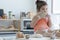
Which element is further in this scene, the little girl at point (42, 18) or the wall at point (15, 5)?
the wall at point (15, 5)

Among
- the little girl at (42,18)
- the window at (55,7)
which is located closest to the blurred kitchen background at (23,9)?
the window at (55,7)

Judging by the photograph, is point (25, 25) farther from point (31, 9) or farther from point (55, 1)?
point (55, 1)

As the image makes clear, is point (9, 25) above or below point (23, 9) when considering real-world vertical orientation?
below

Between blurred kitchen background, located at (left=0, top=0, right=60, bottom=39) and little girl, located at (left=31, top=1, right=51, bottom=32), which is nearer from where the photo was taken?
little girl, located at (left=31, top=1, right=51, bottom=32)

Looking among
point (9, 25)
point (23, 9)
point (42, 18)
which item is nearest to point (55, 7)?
point (23, 9)

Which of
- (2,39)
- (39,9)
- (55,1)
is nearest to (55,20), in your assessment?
(55,1)

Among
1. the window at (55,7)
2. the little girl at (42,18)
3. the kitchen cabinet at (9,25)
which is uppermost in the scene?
the window at (55,7)

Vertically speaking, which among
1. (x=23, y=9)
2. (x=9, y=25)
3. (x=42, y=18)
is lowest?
(x=9, y=25)

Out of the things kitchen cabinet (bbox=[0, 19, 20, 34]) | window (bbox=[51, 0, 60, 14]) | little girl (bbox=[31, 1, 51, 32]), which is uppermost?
window (bbox=[51, 0, 60, 14])

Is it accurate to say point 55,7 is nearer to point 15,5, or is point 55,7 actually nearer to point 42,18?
point 15,5

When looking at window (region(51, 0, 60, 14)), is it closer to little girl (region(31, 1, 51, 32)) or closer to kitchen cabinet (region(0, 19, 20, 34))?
kitchen cabinet (region(0, 19, 20, 34))

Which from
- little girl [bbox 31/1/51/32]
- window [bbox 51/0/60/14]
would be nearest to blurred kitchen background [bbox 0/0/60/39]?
window [bbox 51/0/60/14]

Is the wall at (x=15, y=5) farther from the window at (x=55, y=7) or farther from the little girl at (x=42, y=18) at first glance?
the little girl at (x=42, y=18)

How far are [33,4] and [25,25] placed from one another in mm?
358
